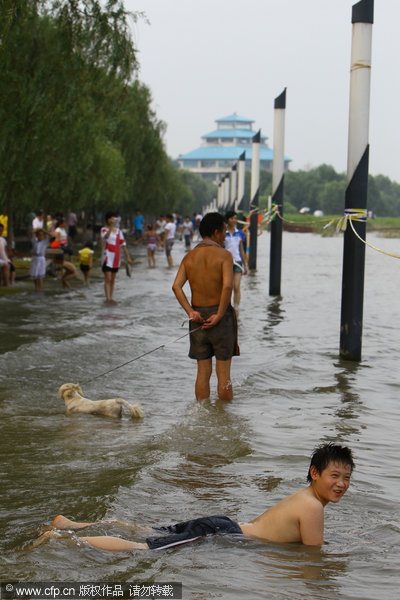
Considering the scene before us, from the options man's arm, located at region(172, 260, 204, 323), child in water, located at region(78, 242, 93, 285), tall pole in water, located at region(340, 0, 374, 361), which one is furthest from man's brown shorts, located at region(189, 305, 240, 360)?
child in water, located at region(78, 242, 93, 285)

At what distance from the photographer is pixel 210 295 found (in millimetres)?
8188

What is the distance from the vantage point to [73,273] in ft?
71.9

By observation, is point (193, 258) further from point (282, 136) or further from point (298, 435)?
point (282, 136)

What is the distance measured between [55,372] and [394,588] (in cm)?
662

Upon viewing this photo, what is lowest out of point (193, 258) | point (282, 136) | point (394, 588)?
point (394, 588)

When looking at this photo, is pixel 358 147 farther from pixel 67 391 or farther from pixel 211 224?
pixel 67 391

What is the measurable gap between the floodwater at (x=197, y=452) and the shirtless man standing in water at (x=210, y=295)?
656mm

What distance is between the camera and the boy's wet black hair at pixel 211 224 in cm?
812

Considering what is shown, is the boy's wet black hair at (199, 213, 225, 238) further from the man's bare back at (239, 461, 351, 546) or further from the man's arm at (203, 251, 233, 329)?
the man's bare back at (239, 461, 351, 546)

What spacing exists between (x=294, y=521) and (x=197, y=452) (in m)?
2.34

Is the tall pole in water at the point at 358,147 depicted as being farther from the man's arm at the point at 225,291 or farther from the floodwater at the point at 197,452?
the man's arm at the point at 225,291

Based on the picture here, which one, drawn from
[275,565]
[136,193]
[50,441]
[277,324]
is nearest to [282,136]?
[277,324]

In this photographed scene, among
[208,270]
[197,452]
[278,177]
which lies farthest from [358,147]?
[278,177]

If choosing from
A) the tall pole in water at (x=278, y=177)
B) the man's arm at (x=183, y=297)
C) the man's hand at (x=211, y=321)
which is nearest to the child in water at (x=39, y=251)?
the tall pole in water at (x=278, y=177)
